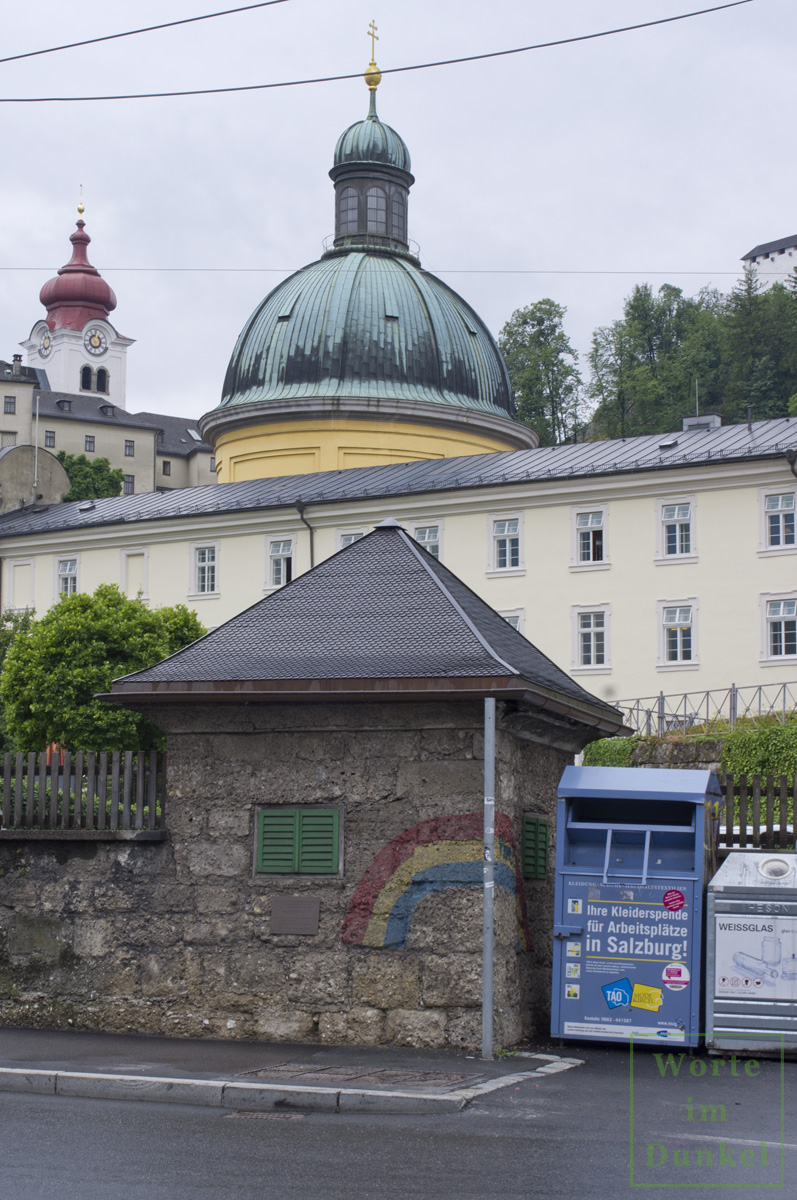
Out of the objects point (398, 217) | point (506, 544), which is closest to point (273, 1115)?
point (506, 544)

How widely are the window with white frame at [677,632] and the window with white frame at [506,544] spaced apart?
15.8 feet

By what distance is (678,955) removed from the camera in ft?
41.0

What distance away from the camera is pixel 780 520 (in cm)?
4034

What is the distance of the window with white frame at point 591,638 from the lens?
140 ft

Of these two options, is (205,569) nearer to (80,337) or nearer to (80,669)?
(80,669)

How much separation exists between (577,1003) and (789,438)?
30.5 meters

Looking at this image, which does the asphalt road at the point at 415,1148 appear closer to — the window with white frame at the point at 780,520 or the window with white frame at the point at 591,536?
the window with white frame at the point at 780,520

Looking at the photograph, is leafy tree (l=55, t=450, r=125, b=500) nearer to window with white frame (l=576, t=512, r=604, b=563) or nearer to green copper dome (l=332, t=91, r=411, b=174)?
green copper dome (l=332, t=91, r=411, b=174)

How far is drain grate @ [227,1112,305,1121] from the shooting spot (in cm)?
945

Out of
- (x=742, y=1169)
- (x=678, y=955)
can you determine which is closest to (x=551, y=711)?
(x=678, y=955)

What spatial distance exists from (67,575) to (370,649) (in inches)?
1693

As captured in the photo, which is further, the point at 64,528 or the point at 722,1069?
the point at 64,528

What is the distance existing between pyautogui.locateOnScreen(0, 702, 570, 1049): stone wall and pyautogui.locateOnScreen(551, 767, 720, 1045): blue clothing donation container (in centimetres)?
48

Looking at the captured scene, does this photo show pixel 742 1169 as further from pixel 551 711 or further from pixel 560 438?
pixel 560 438
